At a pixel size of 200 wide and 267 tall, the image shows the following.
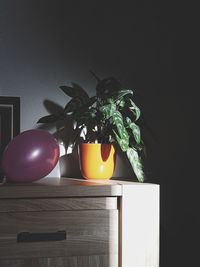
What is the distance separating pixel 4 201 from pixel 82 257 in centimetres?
31

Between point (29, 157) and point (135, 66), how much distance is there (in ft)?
2.40

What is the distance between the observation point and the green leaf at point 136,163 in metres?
1.44

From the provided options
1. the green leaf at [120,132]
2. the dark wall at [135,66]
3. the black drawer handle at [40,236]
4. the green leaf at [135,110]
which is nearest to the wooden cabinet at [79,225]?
the black drawer handle at [40,236]

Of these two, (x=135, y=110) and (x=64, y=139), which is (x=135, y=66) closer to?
(x=135, y=110)

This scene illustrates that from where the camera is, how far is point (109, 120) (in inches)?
58.1

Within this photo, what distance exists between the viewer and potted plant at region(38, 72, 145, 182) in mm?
1417

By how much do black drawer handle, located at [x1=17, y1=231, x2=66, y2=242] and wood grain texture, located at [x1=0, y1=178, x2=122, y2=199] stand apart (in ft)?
0.39

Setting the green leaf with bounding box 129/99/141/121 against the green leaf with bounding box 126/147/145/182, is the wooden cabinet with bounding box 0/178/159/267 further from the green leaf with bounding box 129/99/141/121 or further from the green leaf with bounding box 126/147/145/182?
the green leaf with bounding box 129/99/141/121

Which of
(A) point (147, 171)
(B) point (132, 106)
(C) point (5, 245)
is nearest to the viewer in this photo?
(C) point (5, 245)

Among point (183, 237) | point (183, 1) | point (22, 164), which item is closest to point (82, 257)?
point (22, 164)

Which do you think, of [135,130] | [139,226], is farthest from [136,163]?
[139,226]

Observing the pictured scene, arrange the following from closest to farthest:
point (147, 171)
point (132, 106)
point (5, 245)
A: point (5, 245), point (132, 106), point (147, 171)

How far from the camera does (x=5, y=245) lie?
1228mm

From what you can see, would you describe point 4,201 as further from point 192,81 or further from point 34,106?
point 192,81
